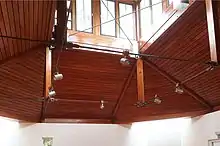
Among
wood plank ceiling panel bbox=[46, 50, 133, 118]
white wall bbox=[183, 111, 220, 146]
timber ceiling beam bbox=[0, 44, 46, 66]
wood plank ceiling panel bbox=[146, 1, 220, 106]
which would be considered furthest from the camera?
white wall bbox=[183, 111, 220, 146]

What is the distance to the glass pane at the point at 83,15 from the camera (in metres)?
10.5

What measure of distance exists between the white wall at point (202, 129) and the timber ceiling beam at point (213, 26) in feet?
11.0

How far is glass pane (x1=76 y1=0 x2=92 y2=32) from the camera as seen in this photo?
10.5 m

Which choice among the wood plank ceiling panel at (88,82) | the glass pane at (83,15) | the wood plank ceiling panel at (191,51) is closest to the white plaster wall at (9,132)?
the wood plank ceiling panel at (88,82)

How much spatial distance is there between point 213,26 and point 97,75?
13.7 ft

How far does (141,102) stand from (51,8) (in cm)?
396

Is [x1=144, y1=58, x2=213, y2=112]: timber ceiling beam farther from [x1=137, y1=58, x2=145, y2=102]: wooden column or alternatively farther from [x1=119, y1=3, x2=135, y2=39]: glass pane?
[x1=119, y1=3, x2=135, y2=39]: glass pane

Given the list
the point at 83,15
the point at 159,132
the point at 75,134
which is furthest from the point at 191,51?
the point at 75,134

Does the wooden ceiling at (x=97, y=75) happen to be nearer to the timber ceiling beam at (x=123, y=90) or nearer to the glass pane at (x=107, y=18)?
the timber ceiling beam at (x=123, y=90)

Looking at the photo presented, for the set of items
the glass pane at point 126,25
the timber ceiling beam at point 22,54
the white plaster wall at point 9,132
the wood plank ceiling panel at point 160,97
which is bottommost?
the white plaster wall at point 9,132

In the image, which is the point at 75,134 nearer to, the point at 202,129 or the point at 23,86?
the point at 23,86

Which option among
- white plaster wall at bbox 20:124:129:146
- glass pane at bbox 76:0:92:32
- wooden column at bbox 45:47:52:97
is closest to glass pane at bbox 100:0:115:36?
glass pane at bbox 76:0:92:32

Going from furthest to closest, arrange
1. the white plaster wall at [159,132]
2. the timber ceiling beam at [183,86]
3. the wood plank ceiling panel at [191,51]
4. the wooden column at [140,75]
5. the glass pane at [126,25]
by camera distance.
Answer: the white plaster wall at [159,132] → the glass pane at [126,25] → the timber ceiling beam at [183,86] → the wooden column at [140,75] → the wood plank ceiling panel at [191,51]

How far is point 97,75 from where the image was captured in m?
10.5
